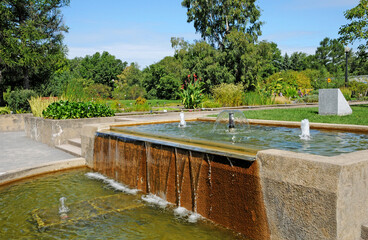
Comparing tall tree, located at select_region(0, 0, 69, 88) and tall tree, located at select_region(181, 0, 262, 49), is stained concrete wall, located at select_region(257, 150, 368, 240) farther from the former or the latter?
tall tree, located at select_region(181, 0, 262, 49)

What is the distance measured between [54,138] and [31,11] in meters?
18.6

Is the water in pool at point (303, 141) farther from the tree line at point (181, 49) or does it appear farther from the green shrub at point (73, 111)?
the tree line at point (181, 49)

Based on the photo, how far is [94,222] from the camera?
428 centimetres

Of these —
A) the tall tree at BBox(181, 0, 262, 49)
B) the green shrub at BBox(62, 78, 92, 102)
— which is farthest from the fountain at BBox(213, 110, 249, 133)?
the tall tree at BBox(181, 0, 262, 49)

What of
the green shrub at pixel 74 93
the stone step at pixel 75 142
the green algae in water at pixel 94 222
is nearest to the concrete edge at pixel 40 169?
the green algae in water at pixel 94 222

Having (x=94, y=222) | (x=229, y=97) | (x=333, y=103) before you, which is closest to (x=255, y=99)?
(x=229, y=97)

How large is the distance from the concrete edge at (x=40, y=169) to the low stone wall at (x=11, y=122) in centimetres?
766

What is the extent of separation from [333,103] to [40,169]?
9.54 metres

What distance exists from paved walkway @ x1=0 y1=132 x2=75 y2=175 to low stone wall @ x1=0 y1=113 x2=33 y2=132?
11.8 ft

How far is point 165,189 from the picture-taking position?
504 cm

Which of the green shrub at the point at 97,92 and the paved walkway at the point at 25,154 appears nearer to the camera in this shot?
the paved walkway at the point at 25,154

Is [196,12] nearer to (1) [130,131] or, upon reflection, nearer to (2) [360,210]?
(1) [130,131]

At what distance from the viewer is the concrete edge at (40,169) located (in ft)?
20.0

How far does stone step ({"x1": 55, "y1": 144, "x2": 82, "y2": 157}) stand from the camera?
8.21m
